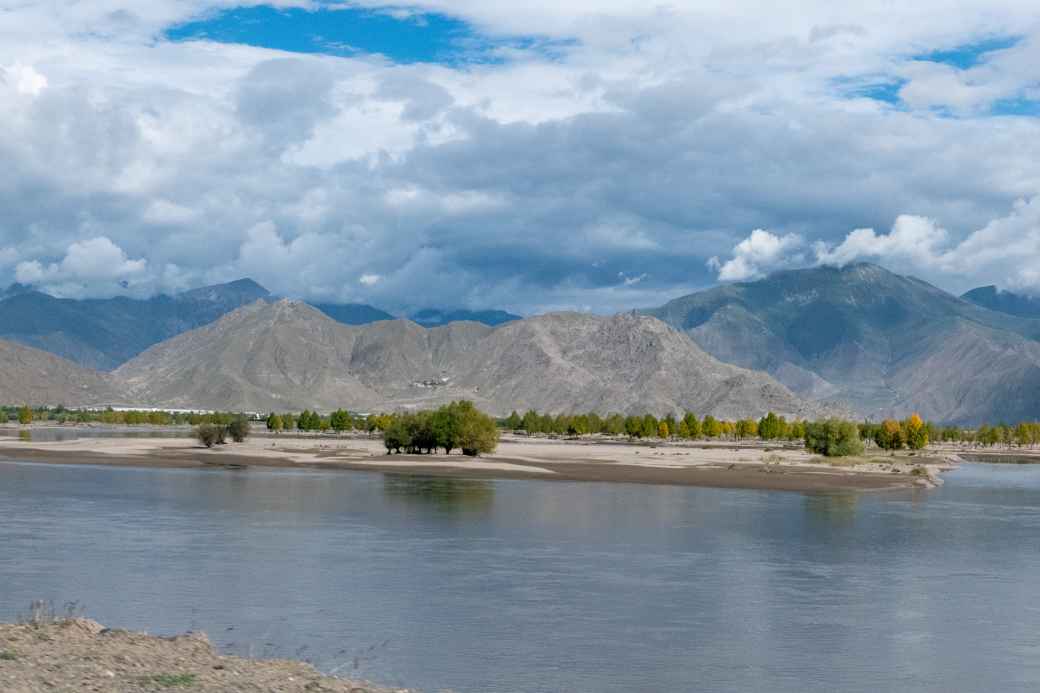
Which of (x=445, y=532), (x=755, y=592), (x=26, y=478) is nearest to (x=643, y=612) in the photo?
(x=755, y=592)

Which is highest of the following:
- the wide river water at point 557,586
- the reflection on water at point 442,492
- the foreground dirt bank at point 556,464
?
the foreground dirt bank at point 556,464

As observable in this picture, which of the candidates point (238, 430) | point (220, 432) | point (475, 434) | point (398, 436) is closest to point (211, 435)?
point (220, 432)

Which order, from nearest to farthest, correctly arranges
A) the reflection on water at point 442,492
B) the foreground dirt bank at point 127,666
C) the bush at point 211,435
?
the foreground dirt bank at point 127,666, the reflection on water at point 442,492, the bush at point 211,435

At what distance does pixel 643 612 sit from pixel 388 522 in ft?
92.0

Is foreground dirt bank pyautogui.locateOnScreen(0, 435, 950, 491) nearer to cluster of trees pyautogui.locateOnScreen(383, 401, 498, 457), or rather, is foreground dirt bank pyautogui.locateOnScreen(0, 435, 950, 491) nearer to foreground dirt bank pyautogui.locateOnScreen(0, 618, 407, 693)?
cluster of trees pyautogui.locateOnScreen(383, 401, 498, 457)

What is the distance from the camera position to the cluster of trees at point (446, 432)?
14125 cm

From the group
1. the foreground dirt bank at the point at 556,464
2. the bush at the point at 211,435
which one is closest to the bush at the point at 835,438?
the foreground dirt bank at the point at 556,464

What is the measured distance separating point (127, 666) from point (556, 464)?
108 m

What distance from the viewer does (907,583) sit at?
46.4 m

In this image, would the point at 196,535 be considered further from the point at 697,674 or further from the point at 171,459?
the point at 171,459

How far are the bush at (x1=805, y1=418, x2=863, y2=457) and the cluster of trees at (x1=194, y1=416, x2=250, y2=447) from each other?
78.6m

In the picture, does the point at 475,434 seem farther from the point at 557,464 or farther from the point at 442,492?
the point at 442,492

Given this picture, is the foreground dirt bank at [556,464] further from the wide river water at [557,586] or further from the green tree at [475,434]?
the wide river water at [557,586]

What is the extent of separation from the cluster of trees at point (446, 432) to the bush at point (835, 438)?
44515 mm
